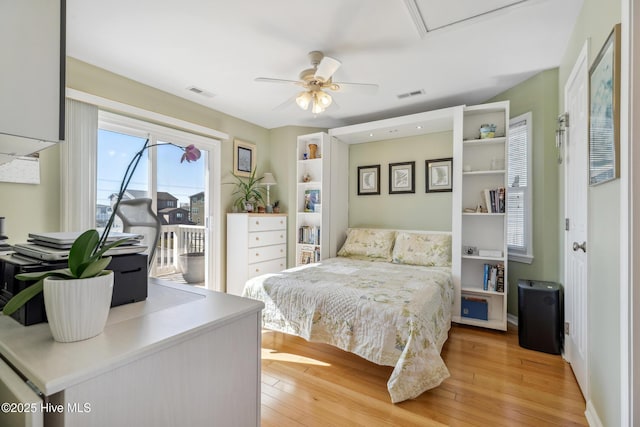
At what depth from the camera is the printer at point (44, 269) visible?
2.80 ft

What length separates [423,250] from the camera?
3.52 m

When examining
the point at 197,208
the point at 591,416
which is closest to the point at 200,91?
the point at 197,208

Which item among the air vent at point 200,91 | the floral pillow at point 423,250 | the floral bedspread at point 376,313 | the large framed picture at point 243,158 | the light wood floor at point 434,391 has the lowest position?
the light wood floor at point 434,391

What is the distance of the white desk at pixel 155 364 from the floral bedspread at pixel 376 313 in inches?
46.2

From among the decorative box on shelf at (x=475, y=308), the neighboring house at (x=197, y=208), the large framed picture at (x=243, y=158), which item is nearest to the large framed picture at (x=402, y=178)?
the decorative box on shelf at (x=475, y=308)

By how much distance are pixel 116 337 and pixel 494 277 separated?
3.31 m

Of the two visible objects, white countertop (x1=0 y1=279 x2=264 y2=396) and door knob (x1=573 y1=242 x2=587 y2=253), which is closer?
white countertop (x1=0 y1=279 x2=264 y2=396)

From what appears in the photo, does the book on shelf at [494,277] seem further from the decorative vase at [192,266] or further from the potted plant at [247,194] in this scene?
the decorative vase at [192,266]

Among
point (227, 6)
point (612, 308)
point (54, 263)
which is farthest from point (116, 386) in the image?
point (227, 6)

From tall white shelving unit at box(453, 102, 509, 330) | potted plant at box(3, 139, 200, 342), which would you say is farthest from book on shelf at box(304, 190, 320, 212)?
potted plant at box(3, 139, 200, 342)

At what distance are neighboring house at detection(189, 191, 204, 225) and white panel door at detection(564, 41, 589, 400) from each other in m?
3.75

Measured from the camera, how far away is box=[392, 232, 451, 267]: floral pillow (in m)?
3.42

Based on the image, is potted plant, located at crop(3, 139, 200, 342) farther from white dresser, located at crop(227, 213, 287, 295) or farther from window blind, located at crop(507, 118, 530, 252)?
window blind, located at crop(507, 118, 530, 252)

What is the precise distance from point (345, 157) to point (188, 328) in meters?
3.87
